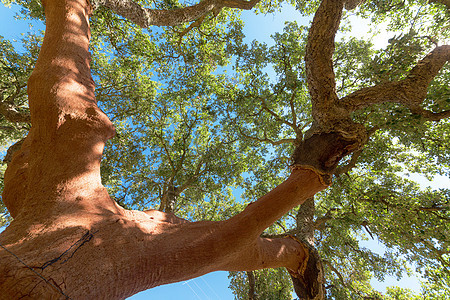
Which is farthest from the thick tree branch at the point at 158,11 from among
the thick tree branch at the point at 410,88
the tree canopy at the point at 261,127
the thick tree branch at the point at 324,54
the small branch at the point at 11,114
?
the small branch at the point at 11,114

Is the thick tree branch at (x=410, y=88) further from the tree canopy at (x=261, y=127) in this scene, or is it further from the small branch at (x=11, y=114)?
the small branch at (x=11, y=114)

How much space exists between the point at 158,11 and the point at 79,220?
6.17 meters

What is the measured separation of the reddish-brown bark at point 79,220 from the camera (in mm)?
1479

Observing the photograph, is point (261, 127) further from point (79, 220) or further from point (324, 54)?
point (79, 220)

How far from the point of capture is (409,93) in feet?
10.6

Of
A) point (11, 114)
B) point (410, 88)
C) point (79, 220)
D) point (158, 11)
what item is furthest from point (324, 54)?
point (11, 114)

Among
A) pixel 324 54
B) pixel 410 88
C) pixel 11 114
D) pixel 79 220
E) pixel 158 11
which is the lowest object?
pixel 79 220

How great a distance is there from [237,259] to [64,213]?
2293 mm

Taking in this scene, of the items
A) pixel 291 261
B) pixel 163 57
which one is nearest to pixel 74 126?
pixel 291 261

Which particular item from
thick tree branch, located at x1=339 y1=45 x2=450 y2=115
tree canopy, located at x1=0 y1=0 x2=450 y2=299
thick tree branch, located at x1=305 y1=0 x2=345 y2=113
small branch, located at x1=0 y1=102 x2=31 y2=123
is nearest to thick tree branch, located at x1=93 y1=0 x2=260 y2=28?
tree canopy, located at x1=0 y1=0 x2=450 y2=299

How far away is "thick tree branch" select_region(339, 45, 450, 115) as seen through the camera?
324 centimetres

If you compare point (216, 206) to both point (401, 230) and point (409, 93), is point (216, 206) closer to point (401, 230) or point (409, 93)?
point (401, 230)

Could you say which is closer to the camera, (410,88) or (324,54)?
(410,88)

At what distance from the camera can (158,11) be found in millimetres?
5668
